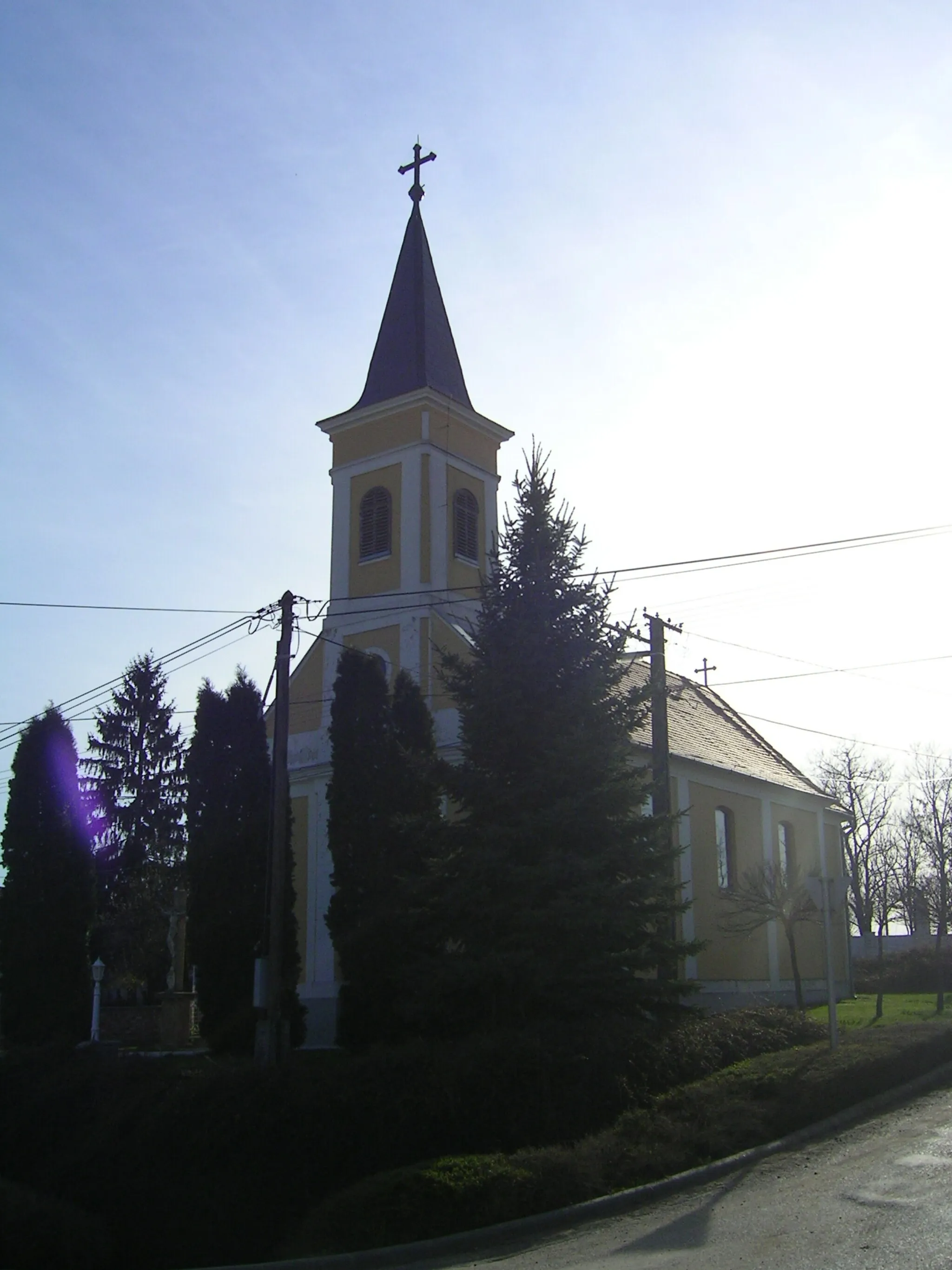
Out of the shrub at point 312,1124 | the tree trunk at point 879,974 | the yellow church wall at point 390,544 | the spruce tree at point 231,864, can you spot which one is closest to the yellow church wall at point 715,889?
the tree trunk at point 879,974

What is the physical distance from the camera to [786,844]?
108ft

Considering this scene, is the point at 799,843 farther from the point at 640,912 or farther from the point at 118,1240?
the point at 118,1240

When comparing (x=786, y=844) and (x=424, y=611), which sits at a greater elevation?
(x=424, y=611)

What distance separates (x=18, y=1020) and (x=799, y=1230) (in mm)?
16316

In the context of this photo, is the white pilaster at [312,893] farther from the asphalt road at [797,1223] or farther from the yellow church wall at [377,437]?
the asphalt road at [797,1223]

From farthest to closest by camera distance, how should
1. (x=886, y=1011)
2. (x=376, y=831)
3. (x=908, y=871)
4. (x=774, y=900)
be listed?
(x=908, y=871), (x=886, y=1011), (x=774, y=900), (x=376, y=831)

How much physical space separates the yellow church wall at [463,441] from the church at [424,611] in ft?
0.13

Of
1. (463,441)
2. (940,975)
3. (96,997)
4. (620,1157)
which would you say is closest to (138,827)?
(96,997)

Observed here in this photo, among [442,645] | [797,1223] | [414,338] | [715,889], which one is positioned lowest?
[797,1223]

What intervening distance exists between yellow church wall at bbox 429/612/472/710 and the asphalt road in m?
15.3

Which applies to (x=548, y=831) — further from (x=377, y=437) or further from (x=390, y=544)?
(x=377, y=437)

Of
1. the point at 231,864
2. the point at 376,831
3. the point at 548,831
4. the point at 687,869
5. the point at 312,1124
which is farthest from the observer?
the point at 687,869

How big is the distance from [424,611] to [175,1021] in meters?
10.1

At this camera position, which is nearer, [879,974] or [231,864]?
[231,864]
